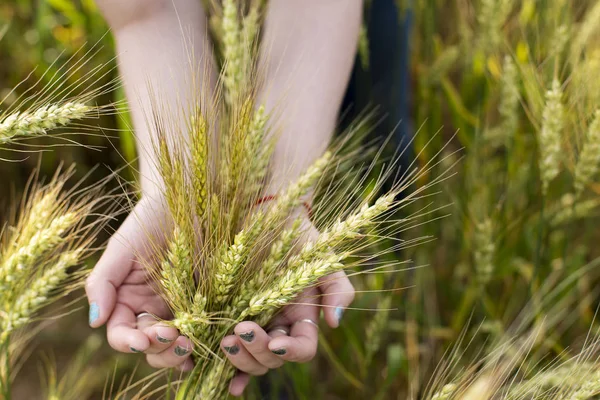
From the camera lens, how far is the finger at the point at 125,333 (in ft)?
1.74

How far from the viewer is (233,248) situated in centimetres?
46

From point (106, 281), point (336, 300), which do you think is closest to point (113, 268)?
point (106, 281)

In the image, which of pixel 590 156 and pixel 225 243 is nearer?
pixel 225 243

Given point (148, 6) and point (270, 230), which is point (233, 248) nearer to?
point (270, 230)

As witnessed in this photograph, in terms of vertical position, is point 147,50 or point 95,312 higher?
point 147,50

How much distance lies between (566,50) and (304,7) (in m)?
0.43

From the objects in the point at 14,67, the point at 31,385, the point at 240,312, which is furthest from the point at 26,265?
the point at 14,67

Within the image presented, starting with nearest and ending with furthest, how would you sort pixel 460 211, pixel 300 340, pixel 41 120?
pixel 41 120, pixel 300 340, pixel 460 211

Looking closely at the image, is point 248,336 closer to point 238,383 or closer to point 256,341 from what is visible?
point 256,341

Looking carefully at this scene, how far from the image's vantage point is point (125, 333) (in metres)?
0.55

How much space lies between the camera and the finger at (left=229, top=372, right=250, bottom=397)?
0.59 m

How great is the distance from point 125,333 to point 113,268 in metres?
0.09

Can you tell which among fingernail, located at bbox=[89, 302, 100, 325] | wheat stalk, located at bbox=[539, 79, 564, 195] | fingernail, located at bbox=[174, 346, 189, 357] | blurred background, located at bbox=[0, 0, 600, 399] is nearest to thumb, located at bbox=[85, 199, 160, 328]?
fingernail, located at bbox=[89, 302, 100, 325]

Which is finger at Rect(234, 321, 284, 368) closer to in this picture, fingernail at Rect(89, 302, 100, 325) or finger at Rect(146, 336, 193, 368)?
finger at Rect(146, 336, 193, 368)
